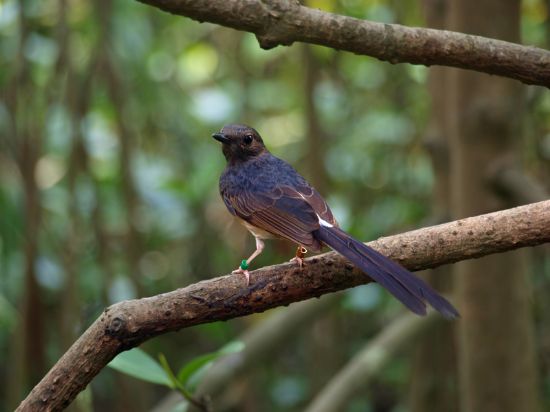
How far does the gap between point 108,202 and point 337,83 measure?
175 cm

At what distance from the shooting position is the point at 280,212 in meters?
2.68

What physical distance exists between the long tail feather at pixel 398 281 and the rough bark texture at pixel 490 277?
4.94 feet

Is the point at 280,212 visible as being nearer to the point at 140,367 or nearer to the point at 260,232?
the point at 260,232

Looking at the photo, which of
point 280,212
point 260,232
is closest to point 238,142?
point 260,232

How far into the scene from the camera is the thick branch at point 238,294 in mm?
1989

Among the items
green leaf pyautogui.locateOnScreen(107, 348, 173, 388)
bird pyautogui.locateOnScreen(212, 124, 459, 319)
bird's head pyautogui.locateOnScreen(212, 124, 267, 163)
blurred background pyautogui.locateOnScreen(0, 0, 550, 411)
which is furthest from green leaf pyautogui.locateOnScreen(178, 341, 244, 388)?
blurred background pyautogui.locateOnScreen(0, 0, 550, 411)

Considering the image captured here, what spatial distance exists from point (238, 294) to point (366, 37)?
2.62ft

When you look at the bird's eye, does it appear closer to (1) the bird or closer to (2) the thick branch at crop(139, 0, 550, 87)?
(1) the bird

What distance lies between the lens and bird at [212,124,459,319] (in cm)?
205

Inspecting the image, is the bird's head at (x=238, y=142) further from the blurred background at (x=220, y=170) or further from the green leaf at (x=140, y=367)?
the green leaf at (x=140, y=367)

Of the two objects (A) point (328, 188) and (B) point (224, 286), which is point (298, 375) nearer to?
(A) point (328, 188)

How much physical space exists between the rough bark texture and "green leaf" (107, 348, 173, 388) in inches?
59.2

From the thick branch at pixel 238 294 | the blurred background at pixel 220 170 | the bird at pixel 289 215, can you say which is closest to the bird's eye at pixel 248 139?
the bird at pixel 289 215

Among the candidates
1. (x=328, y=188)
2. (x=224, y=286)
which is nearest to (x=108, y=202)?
(x=328, y=188)
